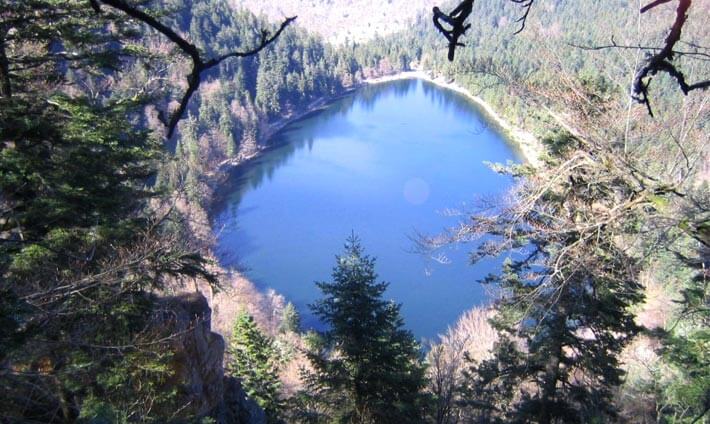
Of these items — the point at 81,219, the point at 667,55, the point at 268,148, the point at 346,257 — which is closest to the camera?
the point at 667,55

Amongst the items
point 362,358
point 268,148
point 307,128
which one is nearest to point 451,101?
point 307,128

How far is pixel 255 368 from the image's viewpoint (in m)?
11.3

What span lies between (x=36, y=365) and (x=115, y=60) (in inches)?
141

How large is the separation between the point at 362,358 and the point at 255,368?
16.9ft

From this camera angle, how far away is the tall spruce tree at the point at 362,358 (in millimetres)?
6996

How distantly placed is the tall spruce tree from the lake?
31.2ft

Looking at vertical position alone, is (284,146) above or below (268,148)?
above

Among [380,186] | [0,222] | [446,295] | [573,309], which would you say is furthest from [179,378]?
[380,186]

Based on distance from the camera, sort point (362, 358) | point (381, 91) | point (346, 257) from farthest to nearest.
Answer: point (381, 91), point (346, 257), point (362, 358)

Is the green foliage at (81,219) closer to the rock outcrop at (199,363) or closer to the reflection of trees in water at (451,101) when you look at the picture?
the rock outcrop at (199,363)

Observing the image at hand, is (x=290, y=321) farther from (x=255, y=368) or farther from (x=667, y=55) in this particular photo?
(x=667, y=55)

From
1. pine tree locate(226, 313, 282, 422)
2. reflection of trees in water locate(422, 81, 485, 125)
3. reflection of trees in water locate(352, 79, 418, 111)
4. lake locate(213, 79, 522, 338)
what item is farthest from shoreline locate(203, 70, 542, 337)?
Answer: reflection of trees in water locate(352, 79, 418, 111)

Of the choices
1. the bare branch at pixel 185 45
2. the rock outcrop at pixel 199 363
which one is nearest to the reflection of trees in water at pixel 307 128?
the rock outcrop at pixel 199 363

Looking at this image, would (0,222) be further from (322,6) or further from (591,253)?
(322,6)
